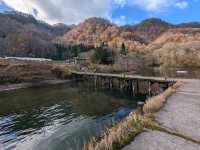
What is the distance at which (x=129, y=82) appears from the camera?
200ft

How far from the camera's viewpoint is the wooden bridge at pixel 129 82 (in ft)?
158

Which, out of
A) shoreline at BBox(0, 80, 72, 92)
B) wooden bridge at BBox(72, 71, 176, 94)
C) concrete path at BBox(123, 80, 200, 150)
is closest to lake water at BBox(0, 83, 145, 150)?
concrete path at BBox(123, 80, 200, 150)

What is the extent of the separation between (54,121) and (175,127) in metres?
16.9

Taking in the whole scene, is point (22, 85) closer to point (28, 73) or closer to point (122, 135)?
point (28, 73)

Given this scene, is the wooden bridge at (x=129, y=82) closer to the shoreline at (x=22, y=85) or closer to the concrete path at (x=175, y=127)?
the shoreline at (x=22, y=85)

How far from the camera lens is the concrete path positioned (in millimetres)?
11695

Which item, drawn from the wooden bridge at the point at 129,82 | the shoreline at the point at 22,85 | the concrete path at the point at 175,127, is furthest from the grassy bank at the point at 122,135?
the shoreline at the point at 22,85

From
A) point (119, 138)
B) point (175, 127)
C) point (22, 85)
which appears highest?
point (119, 138)

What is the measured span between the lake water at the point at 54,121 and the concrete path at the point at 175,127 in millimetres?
7062

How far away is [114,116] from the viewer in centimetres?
2964

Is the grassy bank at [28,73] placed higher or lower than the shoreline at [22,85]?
higher

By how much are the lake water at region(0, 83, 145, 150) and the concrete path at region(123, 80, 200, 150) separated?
7062 mm

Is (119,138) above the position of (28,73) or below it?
below

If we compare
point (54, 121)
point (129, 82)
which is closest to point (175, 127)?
point (54, 121)
